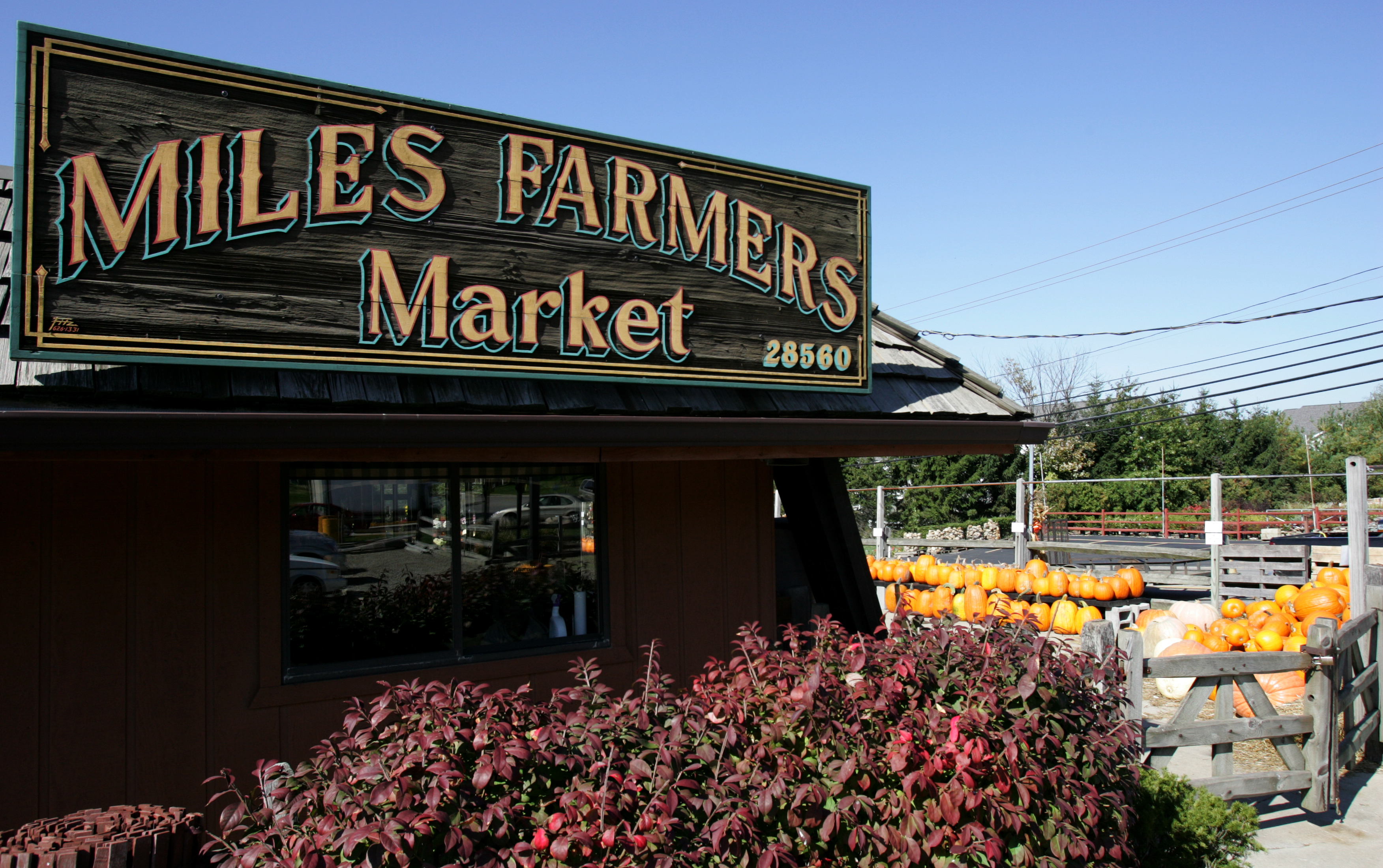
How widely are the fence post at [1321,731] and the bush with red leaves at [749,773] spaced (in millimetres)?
2623

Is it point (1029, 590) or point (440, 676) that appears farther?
point (1029, 590)

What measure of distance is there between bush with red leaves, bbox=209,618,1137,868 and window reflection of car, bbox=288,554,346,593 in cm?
180

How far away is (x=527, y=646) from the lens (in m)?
5.22

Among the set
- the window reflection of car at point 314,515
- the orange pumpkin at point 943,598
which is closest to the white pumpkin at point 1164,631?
the orange pumpkin at point 943,598

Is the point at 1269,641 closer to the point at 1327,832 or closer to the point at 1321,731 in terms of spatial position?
the point at 1321,731

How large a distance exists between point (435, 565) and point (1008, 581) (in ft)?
30.3

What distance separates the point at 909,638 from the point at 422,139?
10.9ft

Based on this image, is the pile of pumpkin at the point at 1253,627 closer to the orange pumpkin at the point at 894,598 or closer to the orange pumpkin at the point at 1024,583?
the orange pumpkin at the point at 1024,583

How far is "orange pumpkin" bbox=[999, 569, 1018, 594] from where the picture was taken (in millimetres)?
12047

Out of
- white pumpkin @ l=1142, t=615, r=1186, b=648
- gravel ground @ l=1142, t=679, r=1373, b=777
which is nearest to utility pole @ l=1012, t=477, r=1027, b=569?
white pumpkin @ l=1142, t=615, r=1186, b=648

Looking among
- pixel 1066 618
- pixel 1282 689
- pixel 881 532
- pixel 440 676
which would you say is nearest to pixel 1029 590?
pixel 1066 618

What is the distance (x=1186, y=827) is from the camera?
14.0ft

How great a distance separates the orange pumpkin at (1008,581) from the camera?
39.5 ft

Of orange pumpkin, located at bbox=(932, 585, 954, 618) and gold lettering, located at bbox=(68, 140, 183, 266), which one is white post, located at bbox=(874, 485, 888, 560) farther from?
gold lettering, located at bbox=(68, 140, 183, 266)
